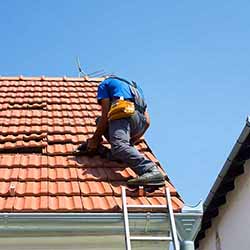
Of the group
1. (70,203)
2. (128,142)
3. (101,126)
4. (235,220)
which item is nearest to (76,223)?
(70,203)

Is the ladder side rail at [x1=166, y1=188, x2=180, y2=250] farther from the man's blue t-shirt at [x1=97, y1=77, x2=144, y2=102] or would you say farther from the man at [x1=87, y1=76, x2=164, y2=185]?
the man's blue t-shirt at [x1=97, y1=77, x2=144, y2=102]

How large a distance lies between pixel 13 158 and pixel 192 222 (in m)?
2.19

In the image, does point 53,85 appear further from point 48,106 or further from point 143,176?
point 143,176

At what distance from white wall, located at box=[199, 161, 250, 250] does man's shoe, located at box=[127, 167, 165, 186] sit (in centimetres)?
474

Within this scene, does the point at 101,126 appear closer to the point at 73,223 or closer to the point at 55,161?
the point at 55,161

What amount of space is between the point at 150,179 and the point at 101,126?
3.02 ft

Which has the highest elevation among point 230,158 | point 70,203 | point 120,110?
point 230,158

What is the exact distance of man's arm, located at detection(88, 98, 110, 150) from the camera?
224 inches

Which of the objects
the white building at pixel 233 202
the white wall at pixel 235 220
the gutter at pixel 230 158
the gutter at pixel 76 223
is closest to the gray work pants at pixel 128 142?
the gutter at pixel 76 223

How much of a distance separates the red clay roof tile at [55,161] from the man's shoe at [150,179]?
86 millimetres

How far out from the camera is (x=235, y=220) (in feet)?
33.6

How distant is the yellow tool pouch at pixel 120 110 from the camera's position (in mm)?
5496

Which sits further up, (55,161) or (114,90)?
(114,90)

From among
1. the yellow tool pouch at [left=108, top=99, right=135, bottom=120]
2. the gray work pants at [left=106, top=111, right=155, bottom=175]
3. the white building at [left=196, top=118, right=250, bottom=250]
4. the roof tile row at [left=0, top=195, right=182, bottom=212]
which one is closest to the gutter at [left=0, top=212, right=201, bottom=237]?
the roof tile row at [left=0, top=195, right=182, bottom=212]
